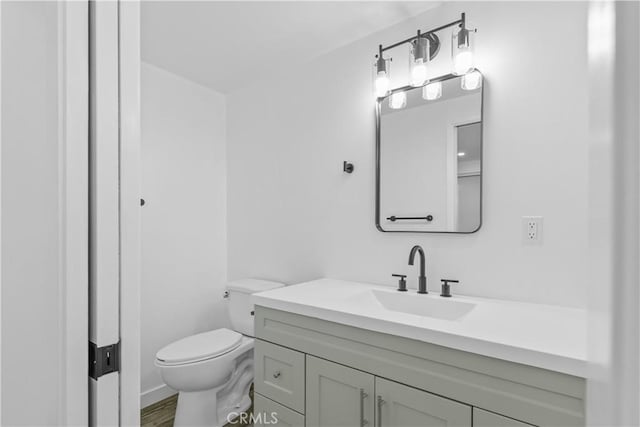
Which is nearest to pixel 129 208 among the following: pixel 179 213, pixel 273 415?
pixel 273 415

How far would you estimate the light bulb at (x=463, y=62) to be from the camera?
155cm

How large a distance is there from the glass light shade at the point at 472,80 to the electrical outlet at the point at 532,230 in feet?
2.07

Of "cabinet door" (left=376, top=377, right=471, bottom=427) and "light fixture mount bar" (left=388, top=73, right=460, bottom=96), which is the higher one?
"light fixture mount bar" (left=388, top=73, right=460, bottom=96)

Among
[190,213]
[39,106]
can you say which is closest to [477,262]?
[39,106]

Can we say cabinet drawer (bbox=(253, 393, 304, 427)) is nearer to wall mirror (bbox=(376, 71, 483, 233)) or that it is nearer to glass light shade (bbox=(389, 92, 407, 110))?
wall mirror (bbox=(376, 71, 483, 233))

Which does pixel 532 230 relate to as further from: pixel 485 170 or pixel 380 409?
pixel 380 409

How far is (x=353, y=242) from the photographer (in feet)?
6.57

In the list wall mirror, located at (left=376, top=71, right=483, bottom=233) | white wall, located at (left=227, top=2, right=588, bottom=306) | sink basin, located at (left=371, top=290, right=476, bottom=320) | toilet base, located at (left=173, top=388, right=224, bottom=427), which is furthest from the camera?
toilet base, located at (left=173, top=388, right=224, bottom=427)

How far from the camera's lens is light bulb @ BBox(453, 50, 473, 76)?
5.07 feet

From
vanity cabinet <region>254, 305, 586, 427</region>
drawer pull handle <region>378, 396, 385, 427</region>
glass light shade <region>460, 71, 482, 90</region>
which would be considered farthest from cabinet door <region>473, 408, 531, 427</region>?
glass light shade <region>460, 71, 482, 90</region>

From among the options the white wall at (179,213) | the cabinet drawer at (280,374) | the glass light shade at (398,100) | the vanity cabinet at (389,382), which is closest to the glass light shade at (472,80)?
the glass light shade at (398,100)

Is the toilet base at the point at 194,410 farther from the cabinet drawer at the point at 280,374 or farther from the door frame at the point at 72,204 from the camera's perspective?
the door frame at the point at 72,204

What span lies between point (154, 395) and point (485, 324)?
216 cm

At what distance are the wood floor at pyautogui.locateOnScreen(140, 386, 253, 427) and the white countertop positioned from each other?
112 cm
